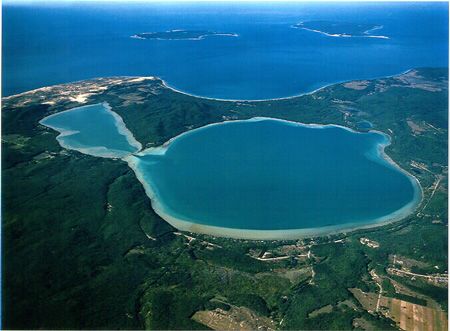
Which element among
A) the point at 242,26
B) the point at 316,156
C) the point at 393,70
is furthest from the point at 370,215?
the point at 242,26

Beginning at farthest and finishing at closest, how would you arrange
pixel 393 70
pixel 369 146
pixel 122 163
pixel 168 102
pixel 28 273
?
1. pixel 393 70
2. pixel 168 102
3. pixel 369 146
4. pixel 122 163
5. pixel 28 273

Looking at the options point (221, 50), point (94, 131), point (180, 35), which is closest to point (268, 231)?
point (94, 131)

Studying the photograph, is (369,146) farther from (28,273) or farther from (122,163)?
(28,273)

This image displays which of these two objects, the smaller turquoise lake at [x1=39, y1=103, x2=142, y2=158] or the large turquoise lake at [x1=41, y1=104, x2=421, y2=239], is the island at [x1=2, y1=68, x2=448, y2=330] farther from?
the large turquoise lake at [x1=41, y1=104, x2=421, y2=239]

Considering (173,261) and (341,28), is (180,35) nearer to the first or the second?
(341,28)

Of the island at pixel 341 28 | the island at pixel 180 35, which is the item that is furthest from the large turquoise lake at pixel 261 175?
the island at pixel 341 28
